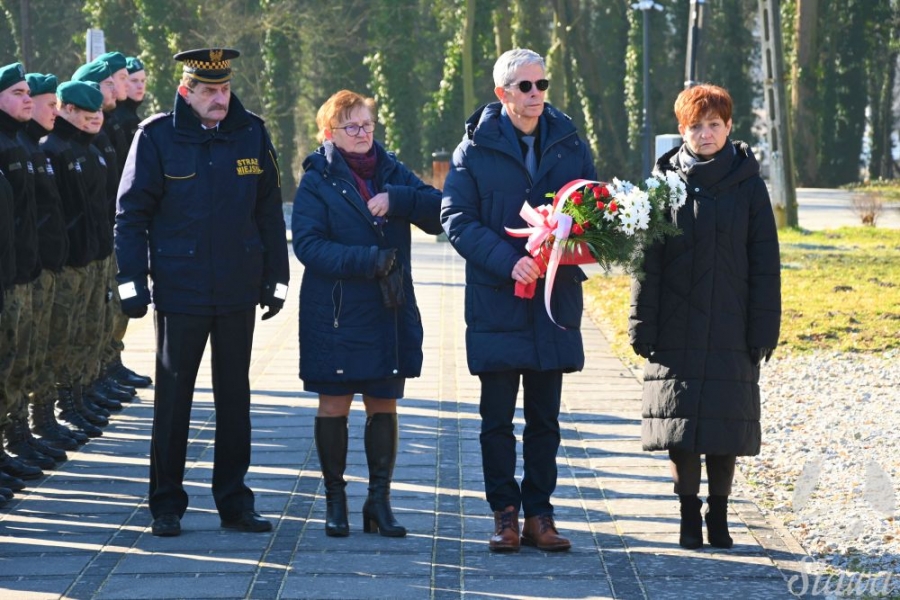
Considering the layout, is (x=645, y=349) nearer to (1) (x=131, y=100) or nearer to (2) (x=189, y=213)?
(2) (x=189, y=213)

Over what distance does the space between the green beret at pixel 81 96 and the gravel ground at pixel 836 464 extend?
4.11m

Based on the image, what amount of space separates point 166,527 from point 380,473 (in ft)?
3.08

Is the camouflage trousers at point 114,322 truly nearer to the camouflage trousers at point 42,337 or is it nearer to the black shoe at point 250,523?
the camouflage trousers at point 42,337

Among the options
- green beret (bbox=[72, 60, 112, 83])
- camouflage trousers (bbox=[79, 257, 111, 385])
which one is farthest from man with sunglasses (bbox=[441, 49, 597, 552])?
green beret (bbox=[72, 60, 112, 83])

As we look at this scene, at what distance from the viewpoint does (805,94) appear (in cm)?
4759

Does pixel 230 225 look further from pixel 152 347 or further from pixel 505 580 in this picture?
pixel 152 347

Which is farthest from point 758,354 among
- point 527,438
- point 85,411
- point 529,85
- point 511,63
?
point 85,411

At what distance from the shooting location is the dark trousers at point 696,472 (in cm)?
654

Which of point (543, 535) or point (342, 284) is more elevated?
point (342, 284)

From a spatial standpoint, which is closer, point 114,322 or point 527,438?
point 527,438

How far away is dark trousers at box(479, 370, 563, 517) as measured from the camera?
661cm

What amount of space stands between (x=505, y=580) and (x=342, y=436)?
45.7 inches

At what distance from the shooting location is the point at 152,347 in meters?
13.2

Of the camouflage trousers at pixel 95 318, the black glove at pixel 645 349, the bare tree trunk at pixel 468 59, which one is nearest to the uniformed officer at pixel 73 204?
the camouflage trousers at pixel 95 318
